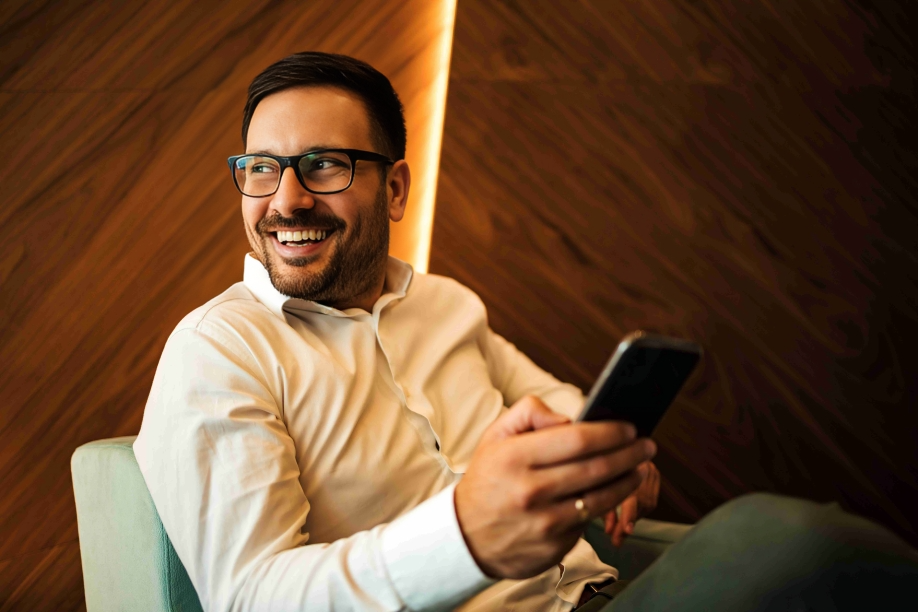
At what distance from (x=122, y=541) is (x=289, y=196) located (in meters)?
0.65

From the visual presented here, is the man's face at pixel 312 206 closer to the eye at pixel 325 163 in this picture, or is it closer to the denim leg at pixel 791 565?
the eye at pixel 325 163

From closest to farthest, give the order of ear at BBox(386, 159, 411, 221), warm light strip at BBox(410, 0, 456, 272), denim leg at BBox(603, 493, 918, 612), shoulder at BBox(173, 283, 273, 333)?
denim leg at BBox(603, 493, 918, 612), shoulder at BBox(173, 283, 273, 333), ear at BBox(386, 159, 411, 221), warm light strip at BBox(410, 0, 456, 272)

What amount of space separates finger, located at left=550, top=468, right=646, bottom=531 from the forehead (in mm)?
837

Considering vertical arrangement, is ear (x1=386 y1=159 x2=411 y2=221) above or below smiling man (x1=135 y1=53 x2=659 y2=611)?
above

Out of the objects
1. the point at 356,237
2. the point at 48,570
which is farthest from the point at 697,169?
the point at 48,570

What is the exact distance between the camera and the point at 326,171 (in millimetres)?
1284

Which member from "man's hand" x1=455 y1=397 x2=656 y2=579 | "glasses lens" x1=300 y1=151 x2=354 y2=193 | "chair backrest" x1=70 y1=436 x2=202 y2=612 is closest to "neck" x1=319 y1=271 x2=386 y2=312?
"glasses lens" x1=300 y1=151 x2=354 y2=193

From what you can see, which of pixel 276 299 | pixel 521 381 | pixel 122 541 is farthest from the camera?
pixel 521 381

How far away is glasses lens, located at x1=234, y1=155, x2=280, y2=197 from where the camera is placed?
1276 millimetres

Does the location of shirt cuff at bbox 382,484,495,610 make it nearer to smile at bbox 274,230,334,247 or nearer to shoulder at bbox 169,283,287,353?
shoulder at bbox 169,283,287,353

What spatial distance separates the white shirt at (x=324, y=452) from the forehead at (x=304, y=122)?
24 centimetres

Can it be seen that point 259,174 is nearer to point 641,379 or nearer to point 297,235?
point 297,235

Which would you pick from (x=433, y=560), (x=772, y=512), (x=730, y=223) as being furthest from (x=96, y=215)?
(x=730, y=223)

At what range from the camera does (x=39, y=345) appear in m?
1.56
